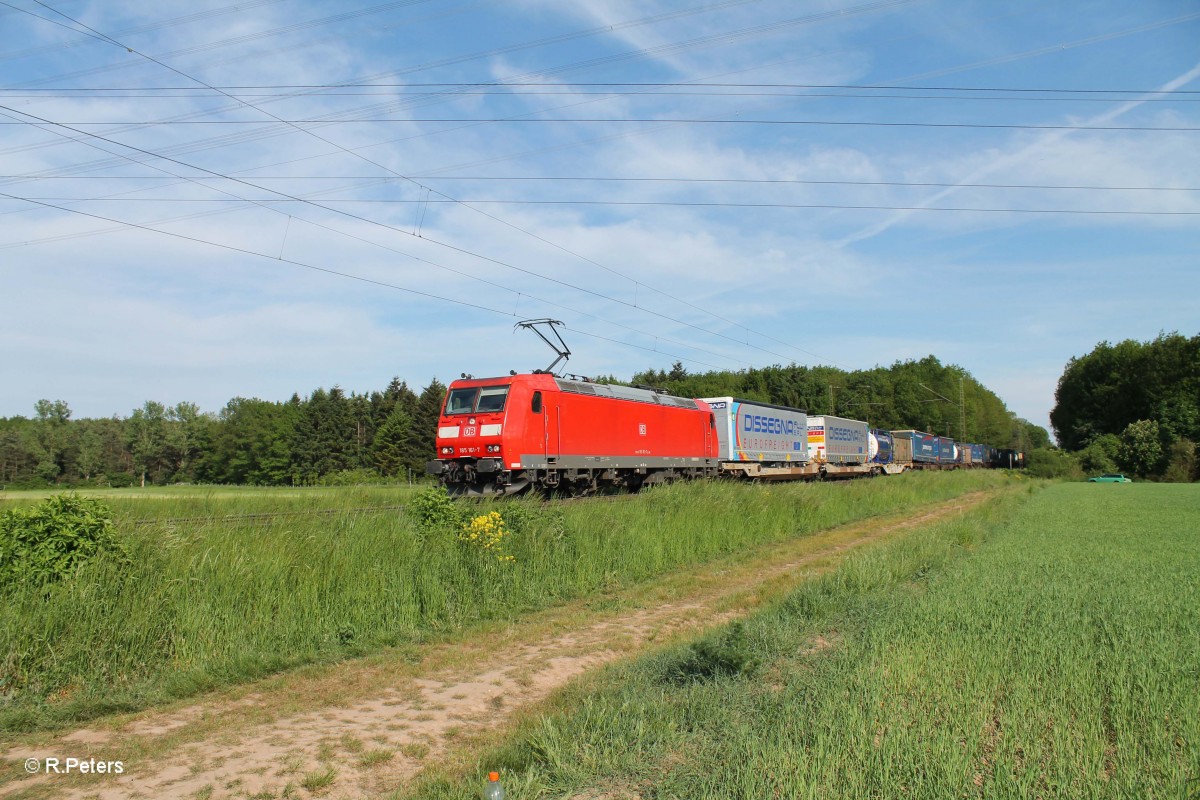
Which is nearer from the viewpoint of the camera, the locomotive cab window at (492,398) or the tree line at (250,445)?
the locomotive cab window at (492,398)

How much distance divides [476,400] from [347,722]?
14.9m

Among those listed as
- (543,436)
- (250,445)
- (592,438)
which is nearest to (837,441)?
(592,438)

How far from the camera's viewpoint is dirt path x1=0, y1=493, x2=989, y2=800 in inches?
179

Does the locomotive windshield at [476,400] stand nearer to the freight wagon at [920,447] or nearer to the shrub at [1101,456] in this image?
the freight wagon at [920,447]

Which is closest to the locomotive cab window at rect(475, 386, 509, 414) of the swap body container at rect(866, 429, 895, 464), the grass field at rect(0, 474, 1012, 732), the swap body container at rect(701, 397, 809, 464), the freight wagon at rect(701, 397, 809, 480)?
the grass field at rect(0, 474, 1012, 732)

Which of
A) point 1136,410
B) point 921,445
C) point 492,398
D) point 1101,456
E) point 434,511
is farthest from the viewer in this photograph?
point 1136,410

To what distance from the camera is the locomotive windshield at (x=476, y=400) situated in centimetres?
1984

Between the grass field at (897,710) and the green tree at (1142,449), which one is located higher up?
the green tree at (1142,449)

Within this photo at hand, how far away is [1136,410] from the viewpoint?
3152 inches

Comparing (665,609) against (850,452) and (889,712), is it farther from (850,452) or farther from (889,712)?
(850,452)

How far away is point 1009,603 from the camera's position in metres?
7.69

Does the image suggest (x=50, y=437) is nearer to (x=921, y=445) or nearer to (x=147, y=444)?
(x=147, y=444)

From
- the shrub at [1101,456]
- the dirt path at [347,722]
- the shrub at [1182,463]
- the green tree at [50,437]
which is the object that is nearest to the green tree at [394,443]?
the green tree at [50,437]

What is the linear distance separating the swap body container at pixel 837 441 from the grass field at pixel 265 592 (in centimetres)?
3038
